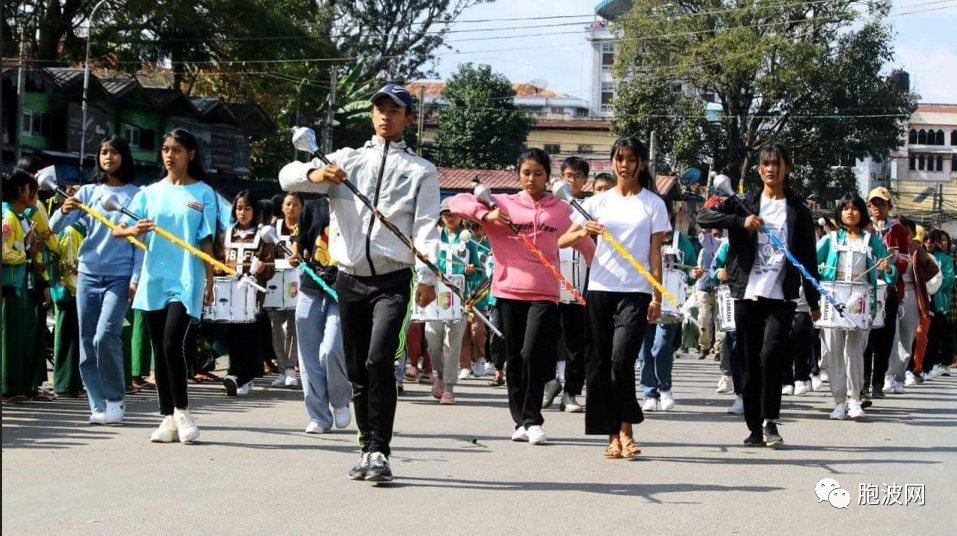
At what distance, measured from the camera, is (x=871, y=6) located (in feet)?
175

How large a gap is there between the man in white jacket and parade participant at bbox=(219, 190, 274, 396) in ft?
18.7

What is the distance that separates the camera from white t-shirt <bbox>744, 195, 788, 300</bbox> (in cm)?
1020

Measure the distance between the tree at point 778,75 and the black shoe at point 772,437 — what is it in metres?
44.0

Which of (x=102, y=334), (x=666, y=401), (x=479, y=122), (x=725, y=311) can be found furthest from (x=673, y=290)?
(x=479, y=122)

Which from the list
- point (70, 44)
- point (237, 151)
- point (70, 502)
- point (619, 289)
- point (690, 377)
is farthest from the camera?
point (237, 151)

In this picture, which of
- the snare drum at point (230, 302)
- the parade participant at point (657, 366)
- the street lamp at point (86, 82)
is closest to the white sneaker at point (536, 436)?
the parade participant at point (657, 366)

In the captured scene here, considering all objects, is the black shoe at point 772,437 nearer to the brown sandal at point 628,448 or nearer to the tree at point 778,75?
the brown sandal at point 628,448

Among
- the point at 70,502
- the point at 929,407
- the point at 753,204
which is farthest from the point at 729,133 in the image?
the point at 70,502

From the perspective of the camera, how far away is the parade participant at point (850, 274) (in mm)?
12570

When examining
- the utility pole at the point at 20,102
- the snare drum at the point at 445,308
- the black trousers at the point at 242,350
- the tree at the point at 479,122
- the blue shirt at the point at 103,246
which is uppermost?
the tree at the point at 479,122

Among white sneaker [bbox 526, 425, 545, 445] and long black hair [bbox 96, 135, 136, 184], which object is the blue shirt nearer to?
long black hair [bbox 96, 135, 136, 184]

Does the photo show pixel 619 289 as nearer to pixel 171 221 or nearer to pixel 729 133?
pixel 171 221

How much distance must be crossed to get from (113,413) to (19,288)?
200 centimetres

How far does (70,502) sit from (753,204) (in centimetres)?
569
